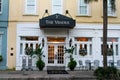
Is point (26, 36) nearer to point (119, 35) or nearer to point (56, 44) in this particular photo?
point (56, 44)

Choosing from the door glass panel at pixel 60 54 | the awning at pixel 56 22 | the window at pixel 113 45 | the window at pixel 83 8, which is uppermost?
the window at pixel 83 8

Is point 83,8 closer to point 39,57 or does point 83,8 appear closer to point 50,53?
point 50,53

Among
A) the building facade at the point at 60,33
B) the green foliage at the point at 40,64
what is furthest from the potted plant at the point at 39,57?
the building facade at the point at 60,33

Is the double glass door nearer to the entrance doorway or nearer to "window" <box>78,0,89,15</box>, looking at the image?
the entrance doorway

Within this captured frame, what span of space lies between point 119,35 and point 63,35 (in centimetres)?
524

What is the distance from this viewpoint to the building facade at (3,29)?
85.8 feet

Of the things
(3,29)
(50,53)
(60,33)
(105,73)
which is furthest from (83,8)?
(105,73)

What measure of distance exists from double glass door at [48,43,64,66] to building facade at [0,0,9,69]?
4.08 meters

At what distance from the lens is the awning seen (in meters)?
25.0

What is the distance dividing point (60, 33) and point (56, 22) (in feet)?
5.83

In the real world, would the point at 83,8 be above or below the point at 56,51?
above

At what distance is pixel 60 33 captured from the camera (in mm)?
26594

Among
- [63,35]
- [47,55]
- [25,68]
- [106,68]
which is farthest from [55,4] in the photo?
[106,68]

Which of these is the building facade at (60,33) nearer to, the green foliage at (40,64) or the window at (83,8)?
the window at (83,8)
